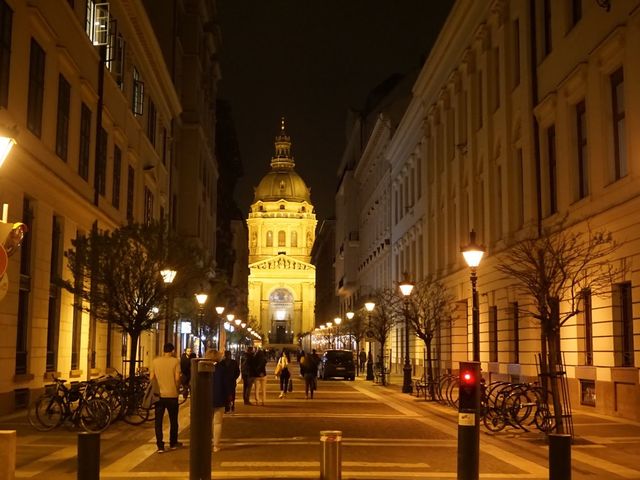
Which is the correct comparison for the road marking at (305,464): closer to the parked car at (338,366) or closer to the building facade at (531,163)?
the building facade at (531,163)

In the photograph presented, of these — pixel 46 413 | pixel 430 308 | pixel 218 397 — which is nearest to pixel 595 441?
pixel 218 397

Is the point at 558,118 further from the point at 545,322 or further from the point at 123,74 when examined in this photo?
the point at 123,74

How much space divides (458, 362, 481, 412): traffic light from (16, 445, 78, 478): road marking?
245 inches

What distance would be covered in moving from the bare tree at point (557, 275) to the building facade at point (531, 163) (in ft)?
1.19

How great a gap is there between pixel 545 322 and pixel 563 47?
11.6m

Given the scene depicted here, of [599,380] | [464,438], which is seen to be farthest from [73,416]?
[599,380]

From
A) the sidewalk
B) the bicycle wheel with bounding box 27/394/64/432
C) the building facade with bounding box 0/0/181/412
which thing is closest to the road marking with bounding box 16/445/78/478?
the bicycle wheel with bounding box 27/394/64/432

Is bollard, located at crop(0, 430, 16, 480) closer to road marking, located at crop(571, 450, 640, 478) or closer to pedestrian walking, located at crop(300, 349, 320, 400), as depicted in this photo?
road marking, located at crop(571, 450, 640, 478)

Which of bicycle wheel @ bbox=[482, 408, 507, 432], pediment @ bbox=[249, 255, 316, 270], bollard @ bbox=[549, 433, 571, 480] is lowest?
bicycle wheel @ bbox=[482, 408, 507, 432]

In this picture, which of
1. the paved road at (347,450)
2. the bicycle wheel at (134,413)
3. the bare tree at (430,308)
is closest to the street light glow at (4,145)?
the paved road at (347,450)

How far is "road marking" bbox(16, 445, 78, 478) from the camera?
1359 cm

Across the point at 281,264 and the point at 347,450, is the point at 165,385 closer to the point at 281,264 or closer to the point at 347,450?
the point at 347,450

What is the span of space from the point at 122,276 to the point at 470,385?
1469 cm

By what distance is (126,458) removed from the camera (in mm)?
15562
